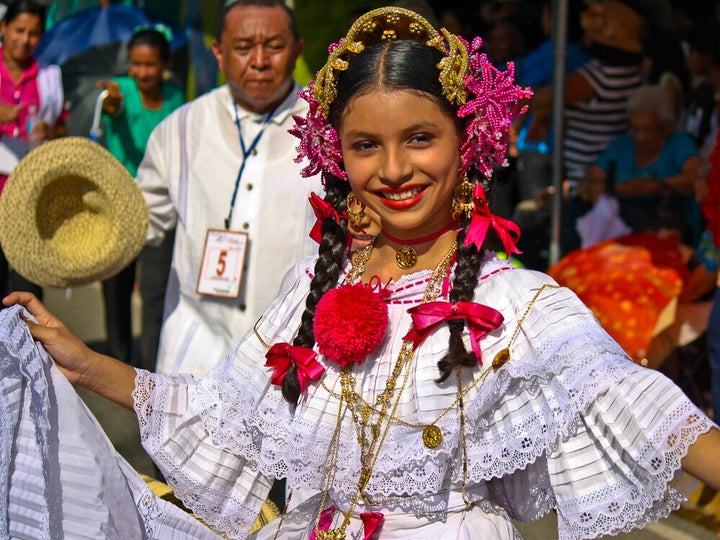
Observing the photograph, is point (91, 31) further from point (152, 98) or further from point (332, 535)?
point (332, 535)

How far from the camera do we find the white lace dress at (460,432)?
2.15 m

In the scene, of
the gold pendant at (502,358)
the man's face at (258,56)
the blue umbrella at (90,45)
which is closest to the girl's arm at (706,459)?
the gold pendant at (502,358)

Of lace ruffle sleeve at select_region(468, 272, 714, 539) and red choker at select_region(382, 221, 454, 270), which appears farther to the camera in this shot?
red choker at select_region(382, 221, 454, 270)

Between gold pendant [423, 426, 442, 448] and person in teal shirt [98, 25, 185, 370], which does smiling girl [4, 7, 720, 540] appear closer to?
gold pendant [423, 426, 442, 448]

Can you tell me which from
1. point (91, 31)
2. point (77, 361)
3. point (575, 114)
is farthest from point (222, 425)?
point (91, 31)

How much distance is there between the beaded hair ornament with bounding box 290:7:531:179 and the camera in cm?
240

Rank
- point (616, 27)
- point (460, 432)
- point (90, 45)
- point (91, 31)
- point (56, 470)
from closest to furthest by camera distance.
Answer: point (460, 432)
point (56, 470)
point (616, 27)
point (90, 45)
point (91, 31)

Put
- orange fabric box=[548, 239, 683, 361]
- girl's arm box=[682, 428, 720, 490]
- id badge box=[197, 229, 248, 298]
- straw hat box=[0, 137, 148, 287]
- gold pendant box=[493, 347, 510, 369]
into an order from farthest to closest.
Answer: orange fabric box=[548, 239, 683, 361] → id badge box=[197, 229, 248, 298] → straw hat box=[0, 137, 148, 287] → gold pendant box=[493, 347, 510, 369] → girl's arm box=[682, 428, 720, 490]

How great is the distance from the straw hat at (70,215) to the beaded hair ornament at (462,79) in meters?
1.72

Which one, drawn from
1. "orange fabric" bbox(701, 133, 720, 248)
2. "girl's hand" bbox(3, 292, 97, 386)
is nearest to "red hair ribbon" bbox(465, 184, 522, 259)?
"girl's hand" bbox(3, 292, 97, 386)

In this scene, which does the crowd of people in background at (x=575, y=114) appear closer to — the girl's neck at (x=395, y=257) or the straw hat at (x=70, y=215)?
the straw hat at (x=70, y=215)

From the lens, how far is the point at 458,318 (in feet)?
7.77

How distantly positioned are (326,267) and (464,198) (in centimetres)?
39

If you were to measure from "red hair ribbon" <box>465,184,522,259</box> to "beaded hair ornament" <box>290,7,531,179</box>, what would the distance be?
6 cm
